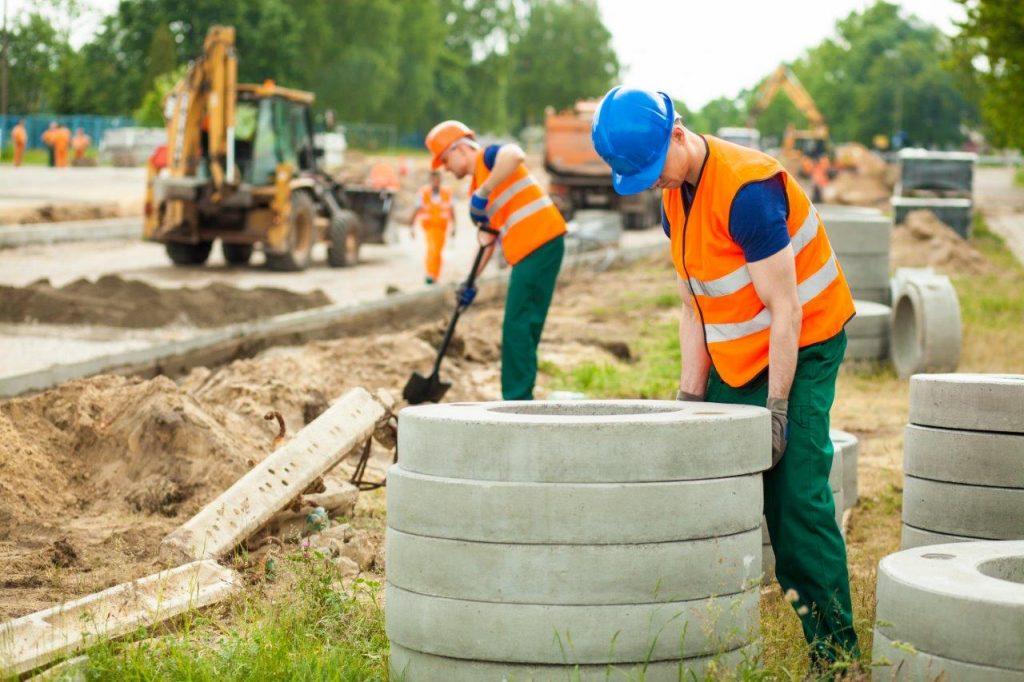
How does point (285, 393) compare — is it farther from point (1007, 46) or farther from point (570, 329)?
point (1007, 46)

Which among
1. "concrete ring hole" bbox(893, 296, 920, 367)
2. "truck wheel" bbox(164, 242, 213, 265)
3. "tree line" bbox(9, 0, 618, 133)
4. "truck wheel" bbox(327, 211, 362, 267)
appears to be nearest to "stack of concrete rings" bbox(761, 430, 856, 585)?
"concrete ring hole" bbox(893, 296, 920, 367)

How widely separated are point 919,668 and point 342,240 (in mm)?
18473

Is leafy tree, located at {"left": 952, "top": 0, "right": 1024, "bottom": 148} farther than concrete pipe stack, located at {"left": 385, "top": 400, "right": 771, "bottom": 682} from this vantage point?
Yes

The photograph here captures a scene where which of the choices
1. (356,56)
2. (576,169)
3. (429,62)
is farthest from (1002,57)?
(429,62)

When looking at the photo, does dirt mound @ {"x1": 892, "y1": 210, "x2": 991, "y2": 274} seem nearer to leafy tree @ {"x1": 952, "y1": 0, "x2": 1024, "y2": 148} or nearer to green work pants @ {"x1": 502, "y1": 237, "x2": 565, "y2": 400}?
leafy tree @ {"x1": 952, "y1": 0, "x2": 1024, "y2": 148}

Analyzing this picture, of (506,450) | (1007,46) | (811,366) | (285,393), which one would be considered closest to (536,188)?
(285,393)

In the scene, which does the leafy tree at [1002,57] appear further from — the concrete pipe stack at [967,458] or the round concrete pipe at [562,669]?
the round concrete pipe at [562,669]

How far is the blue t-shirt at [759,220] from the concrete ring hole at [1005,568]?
1.07m

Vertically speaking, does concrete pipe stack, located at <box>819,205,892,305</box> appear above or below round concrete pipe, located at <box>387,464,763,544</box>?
above

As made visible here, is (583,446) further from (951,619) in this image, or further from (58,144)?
(58,144)

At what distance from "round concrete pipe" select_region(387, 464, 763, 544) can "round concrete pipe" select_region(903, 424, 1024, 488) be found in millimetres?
1836

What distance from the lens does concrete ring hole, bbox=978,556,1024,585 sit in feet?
13.3

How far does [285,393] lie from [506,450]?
201 inches

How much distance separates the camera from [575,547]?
3.75 m
